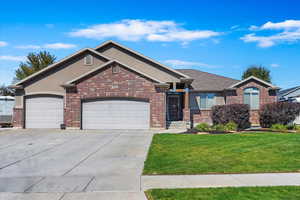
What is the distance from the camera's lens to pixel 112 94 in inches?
736

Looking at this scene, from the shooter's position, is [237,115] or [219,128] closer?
[219,128]

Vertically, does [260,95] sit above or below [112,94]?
above

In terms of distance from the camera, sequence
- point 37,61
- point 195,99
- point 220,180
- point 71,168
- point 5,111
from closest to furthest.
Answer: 1. point 220,180
2. point 71,168
3. point 5,111
4. point 195,99
5. point 37,61

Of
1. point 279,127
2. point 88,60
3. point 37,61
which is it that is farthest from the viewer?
point 37,61

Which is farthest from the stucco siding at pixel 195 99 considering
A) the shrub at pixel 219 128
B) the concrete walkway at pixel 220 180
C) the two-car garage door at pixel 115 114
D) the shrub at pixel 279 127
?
the concrete walkway at pixel 220 180

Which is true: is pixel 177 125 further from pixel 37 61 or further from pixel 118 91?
pixel 37 61

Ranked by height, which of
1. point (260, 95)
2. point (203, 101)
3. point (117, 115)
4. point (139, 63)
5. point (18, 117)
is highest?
point (139, 63)

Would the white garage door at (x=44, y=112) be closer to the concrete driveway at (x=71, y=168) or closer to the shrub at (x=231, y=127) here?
the concrete driveway at (x=71, y=168)

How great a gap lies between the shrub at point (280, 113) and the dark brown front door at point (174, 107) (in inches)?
307

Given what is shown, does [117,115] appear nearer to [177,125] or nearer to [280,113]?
[177,125]

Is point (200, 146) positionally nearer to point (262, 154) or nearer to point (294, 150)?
point (262, 154)

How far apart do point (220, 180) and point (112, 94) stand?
13671mm

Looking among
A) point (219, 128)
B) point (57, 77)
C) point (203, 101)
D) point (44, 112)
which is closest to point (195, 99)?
point (203, 101)

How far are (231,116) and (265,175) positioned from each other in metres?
11.9
